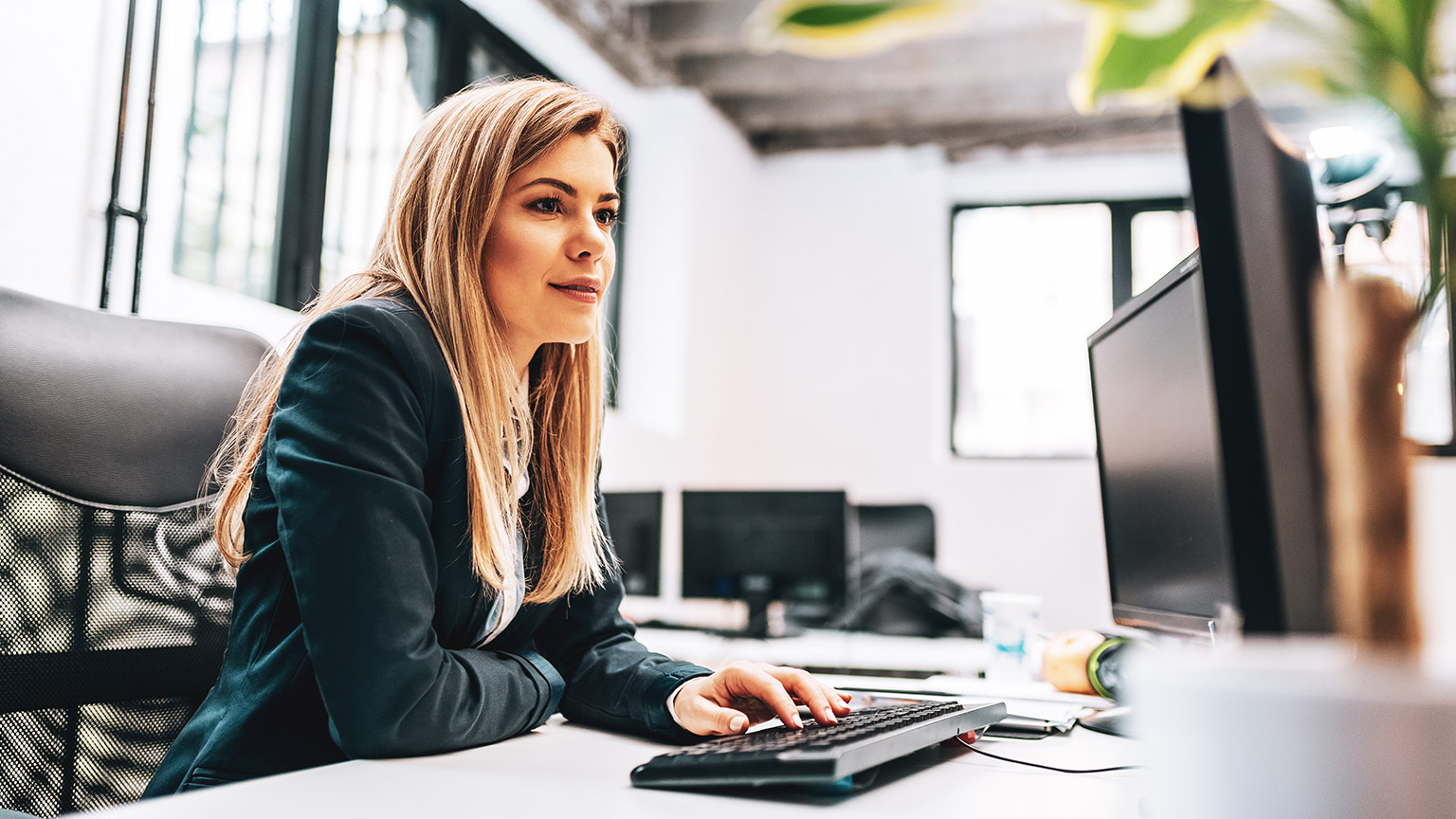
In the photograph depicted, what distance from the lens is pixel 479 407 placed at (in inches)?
40.8

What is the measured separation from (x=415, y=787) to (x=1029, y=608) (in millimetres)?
1154

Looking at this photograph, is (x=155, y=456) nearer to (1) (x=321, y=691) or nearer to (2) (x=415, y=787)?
(1) (x=321, y=691)

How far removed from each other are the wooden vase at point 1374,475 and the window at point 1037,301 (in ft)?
15.9

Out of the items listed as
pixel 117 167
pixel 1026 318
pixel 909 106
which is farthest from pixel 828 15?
pixel 1026 318

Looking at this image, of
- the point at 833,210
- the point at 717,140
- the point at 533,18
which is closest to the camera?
the point at 533,18

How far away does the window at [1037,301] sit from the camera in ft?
16.7

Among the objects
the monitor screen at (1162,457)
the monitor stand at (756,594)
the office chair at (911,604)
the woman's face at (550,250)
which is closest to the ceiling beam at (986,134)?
the office chair at (911,604)

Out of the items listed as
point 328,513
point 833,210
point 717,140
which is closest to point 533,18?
point 717,140

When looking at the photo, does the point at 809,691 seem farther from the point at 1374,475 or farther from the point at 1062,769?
the point at 1374,475

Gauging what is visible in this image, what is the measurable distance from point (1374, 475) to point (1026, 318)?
505 centimetres

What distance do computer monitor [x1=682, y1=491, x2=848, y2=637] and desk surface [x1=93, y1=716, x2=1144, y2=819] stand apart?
6.21 ft

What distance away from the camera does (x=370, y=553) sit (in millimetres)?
827

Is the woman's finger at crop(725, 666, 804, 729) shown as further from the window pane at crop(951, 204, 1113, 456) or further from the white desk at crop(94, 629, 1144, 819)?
the window pane at crop(951, 204, 1113, 456)

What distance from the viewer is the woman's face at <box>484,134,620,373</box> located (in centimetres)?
117
